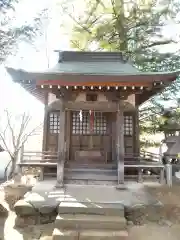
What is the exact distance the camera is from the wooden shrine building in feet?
26.9

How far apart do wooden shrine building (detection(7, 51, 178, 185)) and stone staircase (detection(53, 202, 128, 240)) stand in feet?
7.09

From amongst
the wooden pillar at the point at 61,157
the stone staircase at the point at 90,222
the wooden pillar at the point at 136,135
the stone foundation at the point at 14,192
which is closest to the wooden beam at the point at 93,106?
the wooden pillar at the point at 61,157

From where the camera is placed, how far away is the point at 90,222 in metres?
5.95

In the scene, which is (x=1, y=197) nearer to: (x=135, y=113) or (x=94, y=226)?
(x=94, y=226)

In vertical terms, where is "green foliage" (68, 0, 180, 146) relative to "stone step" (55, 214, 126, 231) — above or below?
above

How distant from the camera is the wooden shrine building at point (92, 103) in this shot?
8188mm

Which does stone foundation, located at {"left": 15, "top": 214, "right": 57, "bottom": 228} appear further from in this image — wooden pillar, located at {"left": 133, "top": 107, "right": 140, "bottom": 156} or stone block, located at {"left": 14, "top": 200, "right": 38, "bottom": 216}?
wooden pillar, located at {"left": 133, "top": 107, "right": 140, "bottom": 156}

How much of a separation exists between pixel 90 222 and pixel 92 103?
4.74 m

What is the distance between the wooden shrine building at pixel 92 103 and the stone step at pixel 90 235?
300 centimetres

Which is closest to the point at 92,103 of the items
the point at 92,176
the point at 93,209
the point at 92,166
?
the point at 92,166

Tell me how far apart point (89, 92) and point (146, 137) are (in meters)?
7.66

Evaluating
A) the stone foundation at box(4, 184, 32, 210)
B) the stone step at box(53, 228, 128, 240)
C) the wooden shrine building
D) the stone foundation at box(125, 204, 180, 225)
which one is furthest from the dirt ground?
the wooden shrine building

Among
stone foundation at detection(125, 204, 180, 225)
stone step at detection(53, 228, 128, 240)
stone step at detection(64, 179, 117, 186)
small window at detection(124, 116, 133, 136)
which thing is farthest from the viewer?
small window at detection(124, 116, 133, 136)

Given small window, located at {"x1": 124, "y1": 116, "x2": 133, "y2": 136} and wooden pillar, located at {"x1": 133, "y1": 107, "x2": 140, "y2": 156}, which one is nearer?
wooden pillar, located at {"x1": 133, "y1": 107, "x2": 140, "y2": 156}
